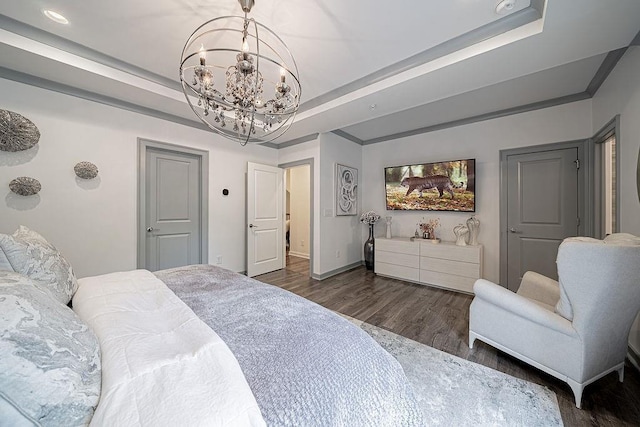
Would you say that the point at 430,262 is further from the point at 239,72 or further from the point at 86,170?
the point at 86,170

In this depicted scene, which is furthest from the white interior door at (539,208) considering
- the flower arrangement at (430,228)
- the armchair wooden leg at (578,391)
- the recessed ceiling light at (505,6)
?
the recessed ceiling light at (505,6)

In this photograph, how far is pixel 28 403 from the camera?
0.48m

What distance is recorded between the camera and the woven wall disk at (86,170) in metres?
2.46

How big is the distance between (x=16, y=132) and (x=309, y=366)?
3.34m

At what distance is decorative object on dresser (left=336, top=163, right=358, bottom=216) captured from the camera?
4.24 meters

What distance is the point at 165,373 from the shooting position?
0.65 m

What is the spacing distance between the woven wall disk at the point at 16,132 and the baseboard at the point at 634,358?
17.9 feet

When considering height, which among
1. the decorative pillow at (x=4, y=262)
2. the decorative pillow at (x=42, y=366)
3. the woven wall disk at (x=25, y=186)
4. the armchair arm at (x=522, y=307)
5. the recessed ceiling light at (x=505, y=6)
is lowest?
the armchair arm at (x=522, y=307)

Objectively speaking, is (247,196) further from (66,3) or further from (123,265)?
(66,3)

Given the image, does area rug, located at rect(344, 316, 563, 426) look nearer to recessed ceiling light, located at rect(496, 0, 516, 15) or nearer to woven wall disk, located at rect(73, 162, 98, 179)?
recessed ceiling light, located at rect(496, 0, 516, 15)

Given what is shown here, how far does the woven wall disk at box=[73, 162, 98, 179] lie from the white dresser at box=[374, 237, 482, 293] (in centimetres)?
396

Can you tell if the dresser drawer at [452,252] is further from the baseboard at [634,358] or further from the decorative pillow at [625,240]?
the decorative pillow at [625,240]

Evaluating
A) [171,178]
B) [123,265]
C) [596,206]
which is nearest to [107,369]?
[123,265]

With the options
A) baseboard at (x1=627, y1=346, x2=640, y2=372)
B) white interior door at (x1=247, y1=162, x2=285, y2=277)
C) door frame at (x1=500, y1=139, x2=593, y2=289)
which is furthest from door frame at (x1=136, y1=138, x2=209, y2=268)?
baseboard at (x1=627, y1=346, x2=640, y2=372)
